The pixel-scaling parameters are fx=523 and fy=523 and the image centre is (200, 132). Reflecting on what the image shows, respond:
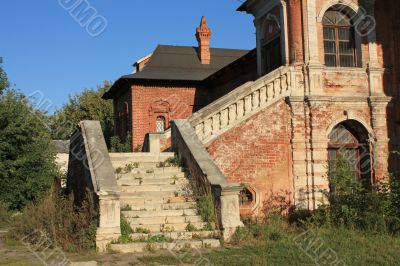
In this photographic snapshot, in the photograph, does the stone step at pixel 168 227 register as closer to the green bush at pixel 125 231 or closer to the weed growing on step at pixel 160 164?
the green bush at pixel 125 231

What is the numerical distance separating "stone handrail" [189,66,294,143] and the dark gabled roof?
9.49 m

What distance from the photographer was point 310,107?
15758mm

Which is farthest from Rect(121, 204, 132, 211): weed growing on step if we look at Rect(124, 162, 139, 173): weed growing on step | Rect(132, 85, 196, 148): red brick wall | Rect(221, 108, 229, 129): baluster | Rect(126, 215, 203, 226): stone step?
Rect(132, 85, 196, 148): red brick wall

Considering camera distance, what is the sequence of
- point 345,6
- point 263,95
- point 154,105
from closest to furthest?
point 263,95
point 345,6
point 154,105

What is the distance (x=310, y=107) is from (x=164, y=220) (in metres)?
6.98

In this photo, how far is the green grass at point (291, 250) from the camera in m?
8.54

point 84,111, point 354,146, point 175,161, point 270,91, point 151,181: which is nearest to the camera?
point 151,181

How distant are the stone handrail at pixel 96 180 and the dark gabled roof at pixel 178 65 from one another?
10.2 m

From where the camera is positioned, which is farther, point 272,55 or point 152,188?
point 272,55

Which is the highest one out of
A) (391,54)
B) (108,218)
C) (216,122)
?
(391,54)

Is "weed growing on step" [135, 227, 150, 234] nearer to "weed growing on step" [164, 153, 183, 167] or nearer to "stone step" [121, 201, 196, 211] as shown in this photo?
"stone step" [121, 201, 196, 211]

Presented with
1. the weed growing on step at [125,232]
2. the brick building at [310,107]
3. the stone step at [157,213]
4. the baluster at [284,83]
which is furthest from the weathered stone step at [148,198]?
the baluster at [284,83]

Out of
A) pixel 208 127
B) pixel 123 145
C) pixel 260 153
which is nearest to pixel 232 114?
pixel 208 127

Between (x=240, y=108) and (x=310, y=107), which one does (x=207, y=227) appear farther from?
(x=310, y=107)
